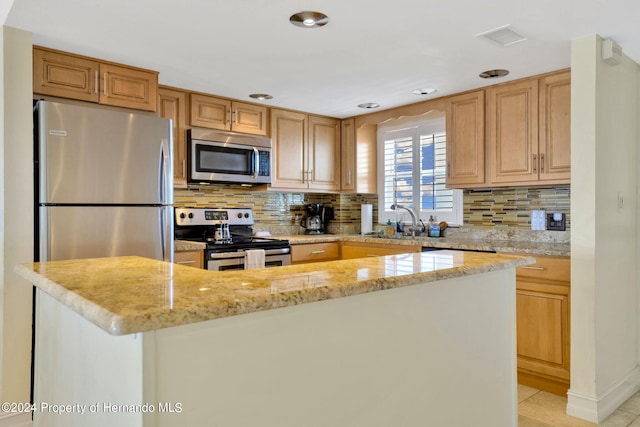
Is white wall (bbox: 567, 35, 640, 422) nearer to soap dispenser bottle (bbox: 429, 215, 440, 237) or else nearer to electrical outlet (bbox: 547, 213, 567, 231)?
electrical outlet (bbox: 547, 213, 567, 231)

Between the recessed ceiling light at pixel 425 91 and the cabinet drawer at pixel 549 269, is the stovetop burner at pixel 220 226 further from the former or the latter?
the cabinet drawer at pixel 549 269

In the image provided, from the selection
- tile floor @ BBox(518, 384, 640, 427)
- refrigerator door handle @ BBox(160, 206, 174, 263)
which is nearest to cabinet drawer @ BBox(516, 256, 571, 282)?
tile floor @ BBox(518, 384, 640, 427)

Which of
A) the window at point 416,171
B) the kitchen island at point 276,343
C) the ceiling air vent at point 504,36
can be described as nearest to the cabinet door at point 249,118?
the window at point 416,171

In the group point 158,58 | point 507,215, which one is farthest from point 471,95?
point 158,58

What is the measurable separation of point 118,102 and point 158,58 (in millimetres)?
388

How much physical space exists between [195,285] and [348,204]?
394 cm

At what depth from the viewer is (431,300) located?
149 cm

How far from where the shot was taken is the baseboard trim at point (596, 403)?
97.0 inches

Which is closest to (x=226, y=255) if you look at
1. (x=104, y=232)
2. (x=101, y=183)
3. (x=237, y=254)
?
(x=237, y=254)

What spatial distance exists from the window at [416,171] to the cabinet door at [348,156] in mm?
310

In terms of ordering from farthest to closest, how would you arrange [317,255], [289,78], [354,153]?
[354,153] → [317,255] → [289,78]

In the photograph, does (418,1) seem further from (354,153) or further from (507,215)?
(354,153)

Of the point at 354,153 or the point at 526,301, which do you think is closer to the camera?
the point at 526,301

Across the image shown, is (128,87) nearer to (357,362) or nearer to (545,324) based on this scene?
(357,362)
